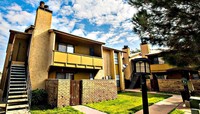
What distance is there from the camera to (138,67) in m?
5.99

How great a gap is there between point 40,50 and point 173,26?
11.7 meters

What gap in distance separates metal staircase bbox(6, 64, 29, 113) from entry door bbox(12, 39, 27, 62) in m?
1.34

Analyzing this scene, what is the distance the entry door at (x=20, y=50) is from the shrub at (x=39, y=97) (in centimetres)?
508

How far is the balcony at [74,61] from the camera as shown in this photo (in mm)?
11328

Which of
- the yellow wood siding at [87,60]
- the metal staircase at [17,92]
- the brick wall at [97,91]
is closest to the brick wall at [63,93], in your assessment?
the brick wall at [97,91]

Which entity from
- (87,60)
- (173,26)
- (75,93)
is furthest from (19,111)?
(173,26)

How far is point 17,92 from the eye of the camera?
8844 millimetres

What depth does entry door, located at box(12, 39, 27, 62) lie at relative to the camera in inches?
493

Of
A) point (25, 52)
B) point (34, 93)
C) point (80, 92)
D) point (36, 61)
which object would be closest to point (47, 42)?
point (36, 61)

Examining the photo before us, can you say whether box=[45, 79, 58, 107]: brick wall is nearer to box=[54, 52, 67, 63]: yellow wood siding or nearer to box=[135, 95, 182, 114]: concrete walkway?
box=[54, 52, 67, 63]: yellow wood siding

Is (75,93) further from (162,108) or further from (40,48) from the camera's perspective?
(162,108)

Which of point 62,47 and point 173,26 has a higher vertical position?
point 62,47

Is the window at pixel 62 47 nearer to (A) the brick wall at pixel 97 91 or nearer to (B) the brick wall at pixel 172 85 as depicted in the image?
(A) the brick wall at pixel 97 91

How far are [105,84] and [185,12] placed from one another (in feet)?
32.8
